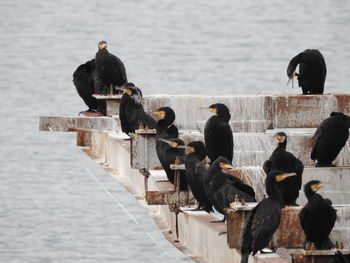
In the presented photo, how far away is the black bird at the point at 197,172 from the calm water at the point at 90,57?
229 inches

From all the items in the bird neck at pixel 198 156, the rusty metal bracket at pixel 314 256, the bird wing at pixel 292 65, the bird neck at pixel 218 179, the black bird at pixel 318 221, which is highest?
the bird wing at pixel 292 65

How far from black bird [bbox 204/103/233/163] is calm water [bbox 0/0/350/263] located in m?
4.96

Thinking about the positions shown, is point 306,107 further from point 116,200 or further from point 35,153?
point 35,153

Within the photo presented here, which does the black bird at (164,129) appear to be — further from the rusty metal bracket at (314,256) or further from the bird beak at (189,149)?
the rusty metal bracket at (314,256)

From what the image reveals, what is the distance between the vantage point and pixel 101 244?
2511 centimetres

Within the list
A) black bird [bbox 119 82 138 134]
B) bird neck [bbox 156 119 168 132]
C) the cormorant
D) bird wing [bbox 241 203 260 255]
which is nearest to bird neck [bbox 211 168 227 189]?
bird wing [bbox 241 203 260 255]

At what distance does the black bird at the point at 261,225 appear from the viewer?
15.1 metres

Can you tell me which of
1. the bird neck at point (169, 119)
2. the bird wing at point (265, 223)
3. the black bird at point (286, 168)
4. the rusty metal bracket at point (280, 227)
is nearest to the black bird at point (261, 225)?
the bird wing at point (265, 223)

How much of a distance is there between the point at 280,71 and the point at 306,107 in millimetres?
37513

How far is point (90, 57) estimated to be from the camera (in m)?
64.4

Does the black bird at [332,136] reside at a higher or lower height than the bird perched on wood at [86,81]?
lower

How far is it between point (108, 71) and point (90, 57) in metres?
41.3

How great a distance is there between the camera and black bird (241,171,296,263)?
49.4 feet

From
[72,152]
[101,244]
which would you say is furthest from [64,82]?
[101,244]
